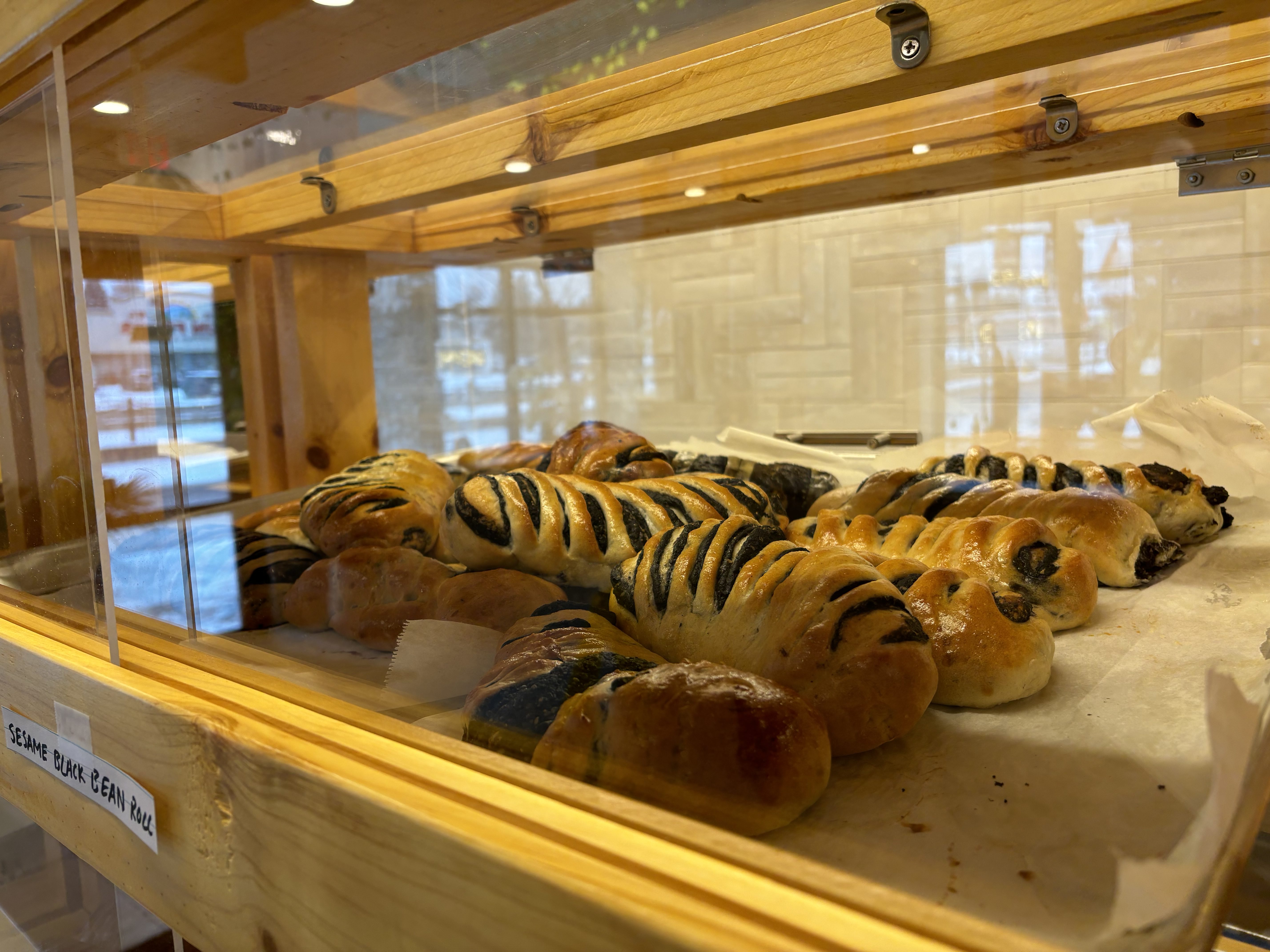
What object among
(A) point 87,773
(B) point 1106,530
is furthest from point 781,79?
(A) point 87,773

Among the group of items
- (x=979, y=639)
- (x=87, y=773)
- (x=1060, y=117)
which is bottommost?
(x=87, y=773)

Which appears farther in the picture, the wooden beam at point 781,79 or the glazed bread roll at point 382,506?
the glazed bread roll at point 382,506

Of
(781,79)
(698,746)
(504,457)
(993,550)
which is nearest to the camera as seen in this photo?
(698,746)

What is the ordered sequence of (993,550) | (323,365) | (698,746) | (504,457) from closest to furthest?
1. (698,746)
2. (993,550)
3. (504,457)
4. (323,365)

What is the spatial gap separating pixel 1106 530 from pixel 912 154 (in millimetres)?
401

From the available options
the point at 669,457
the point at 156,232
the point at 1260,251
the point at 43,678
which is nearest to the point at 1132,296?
the point at 1260,251

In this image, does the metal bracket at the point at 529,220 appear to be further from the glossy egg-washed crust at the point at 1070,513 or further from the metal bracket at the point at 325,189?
the glossy egg-washed crust at the point at 1070,513

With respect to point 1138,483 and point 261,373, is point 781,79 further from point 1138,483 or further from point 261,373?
point 261,373

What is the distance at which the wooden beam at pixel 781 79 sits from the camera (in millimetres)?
531

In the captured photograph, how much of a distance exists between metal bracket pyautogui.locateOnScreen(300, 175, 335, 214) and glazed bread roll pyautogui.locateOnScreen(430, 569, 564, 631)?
48cm

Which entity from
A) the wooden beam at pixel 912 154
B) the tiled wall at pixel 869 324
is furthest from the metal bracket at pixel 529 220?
the tiled wall at pixel 869 324

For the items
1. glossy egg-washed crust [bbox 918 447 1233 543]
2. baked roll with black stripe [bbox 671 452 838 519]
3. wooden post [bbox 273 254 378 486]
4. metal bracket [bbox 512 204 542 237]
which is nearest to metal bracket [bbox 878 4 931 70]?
glossy egg-washed crust [bbox 918 447 1233 543]

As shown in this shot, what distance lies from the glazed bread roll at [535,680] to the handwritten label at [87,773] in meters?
0.35

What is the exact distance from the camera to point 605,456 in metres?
1.31
